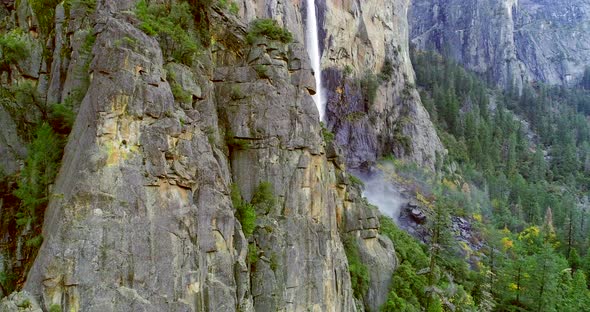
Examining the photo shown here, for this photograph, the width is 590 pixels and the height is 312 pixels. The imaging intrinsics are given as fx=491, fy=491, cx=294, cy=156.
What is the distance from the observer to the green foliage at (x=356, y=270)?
3816cm

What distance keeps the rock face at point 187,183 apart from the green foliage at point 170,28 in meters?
0.80

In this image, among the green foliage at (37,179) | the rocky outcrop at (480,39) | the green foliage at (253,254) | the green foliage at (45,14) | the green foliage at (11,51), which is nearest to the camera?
the green foliage at (37,179)

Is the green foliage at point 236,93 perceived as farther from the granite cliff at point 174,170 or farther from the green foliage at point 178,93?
the green foliage at point 178,93

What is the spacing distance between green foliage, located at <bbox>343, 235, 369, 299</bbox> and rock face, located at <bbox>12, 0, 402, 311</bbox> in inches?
220

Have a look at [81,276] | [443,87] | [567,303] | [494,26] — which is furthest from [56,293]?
[494,26]

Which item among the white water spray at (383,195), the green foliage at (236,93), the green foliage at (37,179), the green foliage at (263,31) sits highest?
the green foliage at (263,31)

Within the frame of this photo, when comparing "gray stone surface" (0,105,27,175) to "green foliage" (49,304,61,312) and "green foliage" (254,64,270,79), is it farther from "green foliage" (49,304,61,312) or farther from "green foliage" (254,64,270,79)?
"green foliage" (254,64,270,79)

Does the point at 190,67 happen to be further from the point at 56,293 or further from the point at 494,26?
the point at 494,26

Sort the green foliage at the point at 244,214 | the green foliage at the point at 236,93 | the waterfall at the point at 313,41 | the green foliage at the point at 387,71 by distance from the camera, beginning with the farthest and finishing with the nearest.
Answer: the green foliage at the point at 387,71
the waterfall at the point at 313,41
the green foliage at the point at 236,93
the green foliage at the point at 244,214

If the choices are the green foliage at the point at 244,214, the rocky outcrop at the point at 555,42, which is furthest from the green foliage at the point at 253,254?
the rocky outcrop at the point at 555,42

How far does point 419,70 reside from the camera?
131 meters

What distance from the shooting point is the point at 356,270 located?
38250mm

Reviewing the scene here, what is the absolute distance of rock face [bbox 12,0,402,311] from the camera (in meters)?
19.0

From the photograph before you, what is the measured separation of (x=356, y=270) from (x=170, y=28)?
23.1 metres
